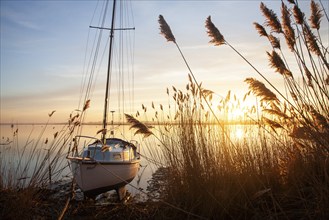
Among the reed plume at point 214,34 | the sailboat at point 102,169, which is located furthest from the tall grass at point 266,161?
the sailboat at point 102,169

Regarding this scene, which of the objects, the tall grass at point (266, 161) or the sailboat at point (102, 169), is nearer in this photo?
the tall grass at point (266, 161)

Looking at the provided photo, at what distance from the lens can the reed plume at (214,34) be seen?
3232mm

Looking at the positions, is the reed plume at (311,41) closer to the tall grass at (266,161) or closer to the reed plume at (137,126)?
the tall grass at (266,161)

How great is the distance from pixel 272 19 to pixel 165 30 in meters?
1.38

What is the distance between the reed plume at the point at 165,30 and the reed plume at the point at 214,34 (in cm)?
54

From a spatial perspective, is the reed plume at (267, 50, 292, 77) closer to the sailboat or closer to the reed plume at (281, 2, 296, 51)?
the reed plume at (281, 2, 296, 51)

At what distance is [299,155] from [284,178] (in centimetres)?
36

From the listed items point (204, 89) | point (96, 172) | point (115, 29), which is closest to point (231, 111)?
point (204, 89)

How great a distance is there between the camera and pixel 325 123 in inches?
102

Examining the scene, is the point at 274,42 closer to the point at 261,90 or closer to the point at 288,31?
the point at 288,31

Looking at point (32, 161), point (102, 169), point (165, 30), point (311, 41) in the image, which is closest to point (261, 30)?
point (311, 41)

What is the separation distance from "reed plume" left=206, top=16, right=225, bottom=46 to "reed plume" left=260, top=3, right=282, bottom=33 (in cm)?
53

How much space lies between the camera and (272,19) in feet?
9.88

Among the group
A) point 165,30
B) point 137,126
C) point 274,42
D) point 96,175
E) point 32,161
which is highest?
point 165,30
